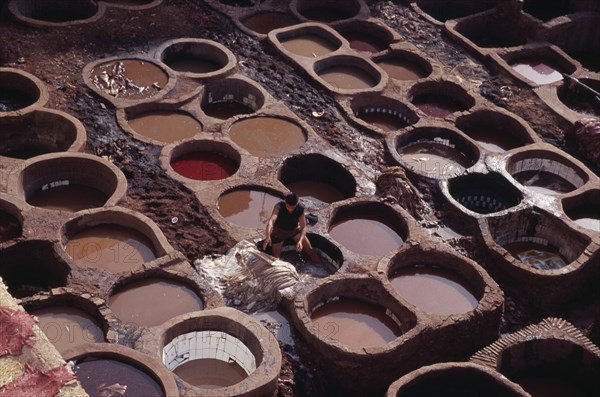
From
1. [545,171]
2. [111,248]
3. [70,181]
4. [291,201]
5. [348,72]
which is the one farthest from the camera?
[348,72]

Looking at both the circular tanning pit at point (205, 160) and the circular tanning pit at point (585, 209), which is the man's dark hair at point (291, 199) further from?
the circular tanning pit at point (585, 209)

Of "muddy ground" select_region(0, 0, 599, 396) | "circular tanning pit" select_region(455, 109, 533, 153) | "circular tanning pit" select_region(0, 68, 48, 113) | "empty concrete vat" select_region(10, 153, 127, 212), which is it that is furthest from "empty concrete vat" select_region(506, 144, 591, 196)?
"circular tanning pit" select_region(0, 68, 48, 113)

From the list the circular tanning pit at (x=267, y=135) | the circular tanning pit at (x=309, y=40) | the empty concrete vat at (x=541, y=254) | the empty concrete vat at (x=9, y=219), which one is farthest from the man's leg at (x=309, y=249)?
the circular tanning pit at (x=309, y=40)

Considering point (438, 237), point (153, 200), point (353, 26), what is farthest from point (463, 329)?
point (353, 26)

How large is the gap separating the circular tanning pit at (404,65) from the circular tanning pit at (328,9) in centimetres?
180

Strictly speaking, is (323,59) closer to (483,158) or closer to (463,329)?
(483,158)

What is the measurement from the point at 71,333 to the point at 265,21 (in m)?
9.71

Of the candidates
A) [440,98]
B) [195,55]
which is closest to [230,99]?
[195,55]

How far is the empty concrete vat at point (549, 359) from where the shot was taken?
12398 mm

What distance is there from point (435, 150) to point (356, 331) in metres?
4.90

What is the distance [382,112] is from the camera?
17703mm

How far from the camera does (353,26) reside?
786 inches

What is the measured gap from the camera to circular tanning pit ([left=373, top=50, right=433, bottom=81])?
1873cm

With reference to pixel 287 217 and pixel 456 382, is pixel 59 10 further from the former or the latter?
pixel 456 382
